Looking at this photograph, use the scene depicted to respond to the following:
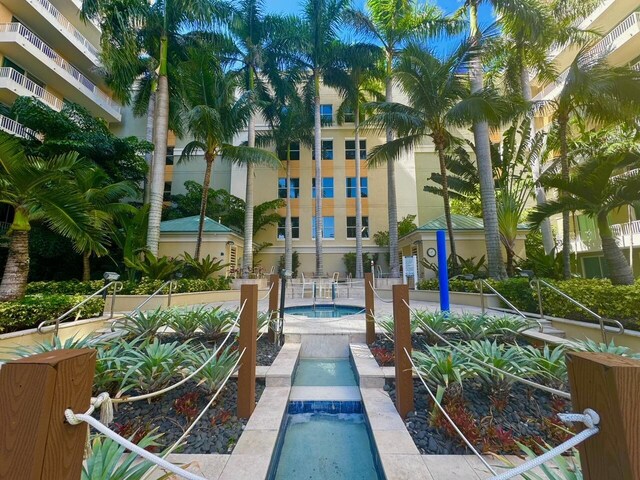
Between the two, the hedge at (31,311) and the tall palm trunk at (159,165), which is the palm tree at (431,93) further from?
the hedge at (31,311)

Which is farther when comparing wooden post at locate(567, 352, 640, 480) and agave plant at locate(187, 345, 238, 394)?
agave plant at locate(187, 345, 238, 394)

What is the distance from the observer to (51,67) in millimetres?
16875

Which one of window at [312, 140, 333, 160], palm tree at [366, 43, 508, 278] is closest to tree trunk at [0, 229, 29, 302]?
palm tree at [366, 43, 508, 278]

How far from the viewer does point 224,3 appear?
14914 mm

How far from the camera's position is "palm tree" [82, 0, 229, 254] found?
11641 mm

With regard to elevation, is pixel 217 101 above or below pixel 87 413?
above

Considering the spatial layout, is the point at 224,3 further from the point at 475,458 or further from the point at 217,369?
the point at 475,458

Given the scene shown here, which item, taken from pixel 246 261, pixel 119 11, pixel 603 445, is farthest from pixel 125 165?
pixel 603 445

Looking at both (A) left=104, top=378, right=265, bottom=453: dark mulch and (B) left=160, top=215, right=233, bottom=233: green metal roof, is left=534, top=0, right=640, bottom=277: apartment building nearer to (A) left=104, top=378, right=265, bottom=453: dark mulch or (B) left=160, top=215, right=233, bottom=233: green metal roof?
(A) left=104, top=378, right=265, bottom=453: dark mulch

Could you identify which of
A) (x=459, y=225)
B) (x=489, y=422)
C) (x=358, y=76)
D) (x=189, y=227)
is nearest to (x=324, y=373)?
(x=489, y=422)

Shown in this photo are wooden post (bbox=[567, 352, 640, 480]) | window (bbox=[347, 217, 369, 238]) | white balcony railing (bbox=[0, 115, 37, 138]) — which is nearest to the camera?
wooden post (bbox=[567, 352, 640, 480])

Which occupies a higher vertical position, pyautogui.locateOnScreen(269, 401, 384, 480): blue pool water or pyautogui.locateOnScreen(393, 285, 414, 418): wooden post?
pyautogui.locateOnScreen(393, 285, 414, 418): wooden post

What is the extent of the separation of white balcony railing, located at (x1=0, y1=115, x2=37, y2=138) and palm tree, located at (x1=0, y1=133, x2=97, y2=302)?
11.7 meters

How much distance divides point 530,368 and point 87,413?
13.0 feet
